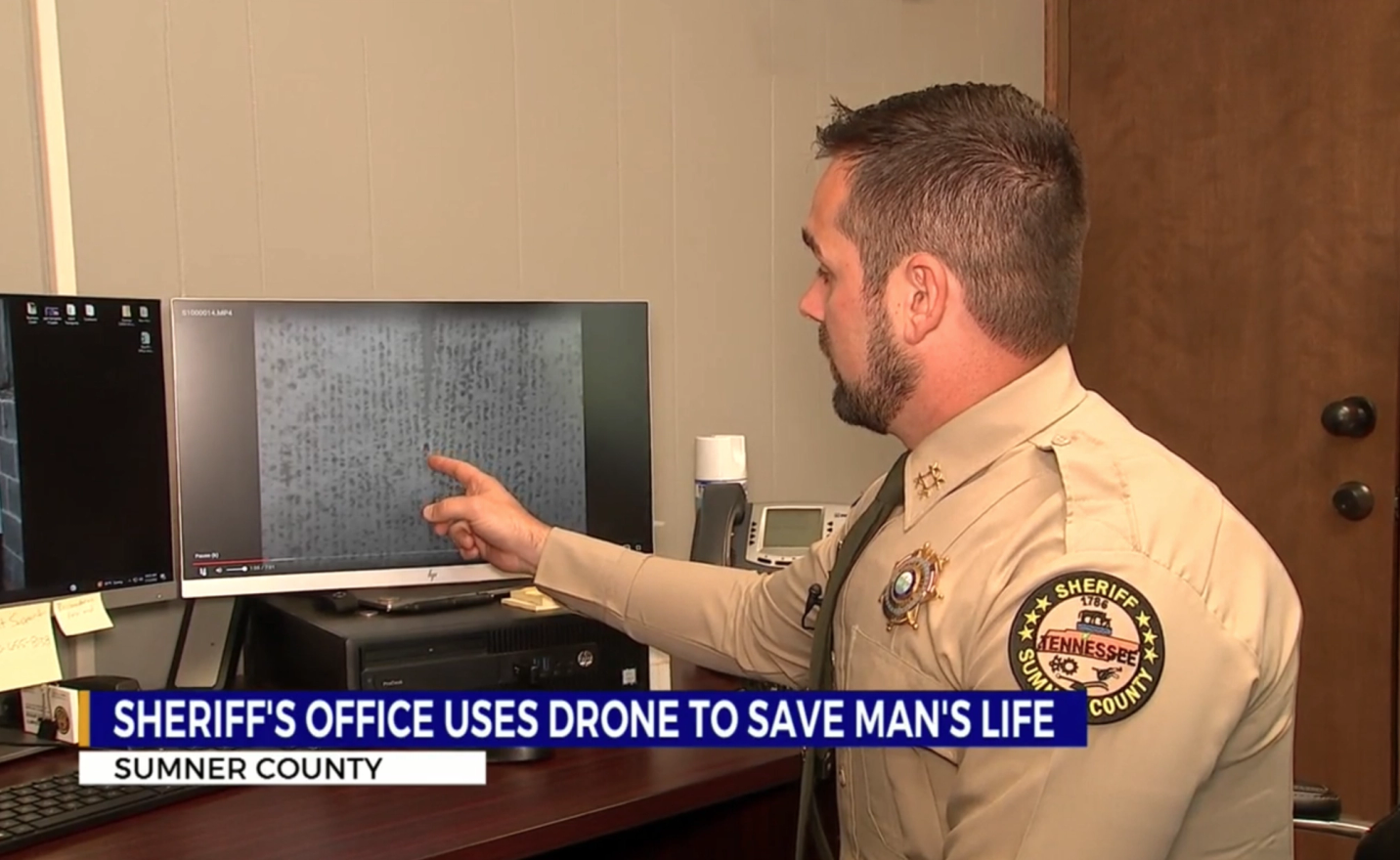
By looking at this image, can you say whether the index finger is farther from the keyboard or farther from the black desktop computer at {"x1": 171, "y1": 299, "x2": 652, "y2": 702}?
the keyboard

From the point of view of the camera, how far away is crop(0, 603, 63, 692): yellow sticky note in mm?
1319

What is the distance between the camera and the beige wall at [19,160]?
147 cm

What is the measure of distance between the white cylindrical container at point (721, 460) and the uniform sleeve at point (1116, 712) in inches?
42.1

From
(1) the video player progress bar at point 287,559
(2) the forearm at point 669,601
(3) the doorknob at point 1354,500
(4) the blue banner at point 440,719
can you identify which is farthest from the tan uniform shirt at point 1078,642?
(3) the doorknob at point 1354,500

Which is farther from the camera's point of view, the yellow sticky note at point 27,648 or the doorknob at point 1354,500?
the doorknob at point 1354,500

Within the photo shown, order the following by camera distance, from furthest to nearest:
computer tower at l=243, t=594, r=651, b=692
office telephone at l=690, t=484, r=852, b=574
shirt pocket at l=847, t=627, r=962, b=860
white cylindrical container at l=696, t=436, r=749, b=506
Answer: white cylindrical container at l=696, t=436, r=749, b=506 < office telephone at l=690, t=484, r=852, b=574 < computer tower at l=243, t=594, r=651, b=692 < shirt pocket at l=847, t=627, r=962, b=860

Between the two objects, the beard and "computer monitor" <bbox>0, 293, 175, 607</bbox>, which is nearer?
the beard

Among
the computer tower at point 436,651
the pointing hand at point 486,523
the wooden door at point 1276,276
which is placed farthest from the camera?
the wooden door at point 1276,276

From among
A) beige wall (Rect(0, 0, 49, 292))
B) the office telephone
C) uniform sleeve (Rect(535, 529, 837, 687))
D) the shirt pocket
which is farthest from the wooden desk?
beige wall (Rect(0, 0, 49, 292))

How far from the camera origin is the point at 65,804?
1.16 metres

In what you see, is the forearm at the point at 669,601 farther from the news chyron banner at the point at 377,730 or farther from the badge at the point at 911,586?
the badge at the point at 911,586

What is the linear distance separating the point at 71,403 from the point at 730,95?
4.05ft

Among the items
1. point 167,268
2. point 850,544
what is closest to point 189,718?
point 167,268
